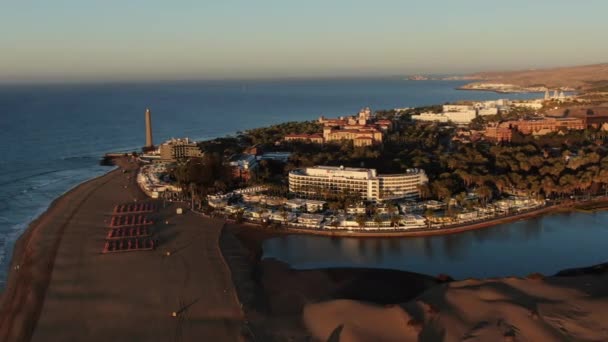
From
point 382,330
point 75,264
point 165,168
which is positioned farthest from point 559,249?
point 165,168

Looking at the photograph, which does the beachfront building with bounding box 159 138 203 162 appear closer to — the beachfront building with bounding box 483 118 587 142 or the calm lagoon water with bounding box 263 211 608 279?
the calm lagoon water with bounding box 263 211 608 279

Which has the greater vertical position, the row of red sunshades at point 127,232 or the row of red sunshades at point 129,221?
the row of red sunshades at point 129,221

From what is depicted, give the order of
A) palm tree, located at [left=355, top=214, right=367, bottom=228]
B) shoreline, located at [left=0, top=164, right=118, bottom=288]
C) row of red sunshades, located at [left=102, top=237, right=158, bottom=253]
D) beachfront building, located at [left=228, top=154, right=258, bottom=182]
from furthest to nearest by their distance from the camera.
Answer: beachfront building, located at [left=228, top=154, right=258, bottom=182] → palm tree, located at [left=355, top=214, right=367, bottom=228] → row of red sunshades, located at [left=102, top=237, right=158, bottom=253] → shoreline, located at [left=0, top=164, right=118, bottom=288]

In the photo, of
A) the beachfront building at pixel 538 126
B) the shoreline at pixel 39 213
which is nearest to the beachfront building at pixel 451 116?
the beachfront building at pixel 538 126

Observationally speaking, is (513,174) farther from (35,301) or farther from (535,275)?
(35,301)

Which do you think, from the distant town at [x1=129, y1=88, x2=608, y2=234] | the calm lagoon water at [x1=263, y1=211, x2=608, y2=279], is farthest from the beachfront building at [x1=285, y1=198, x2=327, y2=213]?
the calm lagoon water at [x1=263, y1=211, x2=608, y2=279]

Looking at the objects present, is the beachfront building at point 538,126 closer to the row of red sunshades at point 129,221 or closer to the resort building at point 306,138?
the resort building at point 306,138

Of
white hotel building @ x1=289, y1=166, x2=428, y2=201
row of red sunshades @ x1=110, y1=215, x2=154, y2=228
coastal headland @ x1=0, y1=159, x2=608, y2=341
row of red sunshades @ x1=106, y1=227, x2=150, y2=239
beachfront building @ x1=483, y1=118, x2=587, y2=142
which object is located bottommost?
coastal headland @ x1=0, y1=159, x2=608, y2=341

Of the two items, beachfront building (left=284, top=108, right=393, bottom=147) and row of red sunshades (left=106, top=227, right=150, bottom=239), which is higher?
beachfront building (left=284, top=108, right=393, bottom=147)
